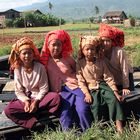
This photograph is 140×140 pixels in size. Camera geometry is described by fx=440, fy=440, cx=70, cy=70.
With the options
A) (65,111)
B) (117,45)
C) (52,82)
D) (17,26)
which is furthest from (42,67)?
(17,26)

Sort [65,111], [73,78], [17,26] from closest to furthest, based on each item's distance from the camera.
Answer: [65,111]
[73,78]
[17,26]

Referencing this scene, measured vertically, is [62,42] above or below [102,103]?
above

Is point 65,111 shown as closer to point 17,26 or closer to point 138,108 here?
point 138,108

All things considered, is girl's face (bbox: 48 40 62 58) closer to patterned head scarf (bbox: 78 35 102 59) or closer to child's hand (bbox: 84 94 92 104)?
patterned head scarf (bbox: 78 35 102 59)

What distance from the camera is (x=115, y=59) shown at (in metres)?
4.88

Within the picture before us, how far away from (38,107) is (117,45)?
120 cm

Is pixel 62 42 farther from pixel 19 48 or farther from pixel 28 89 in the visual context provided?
pixel 28 89

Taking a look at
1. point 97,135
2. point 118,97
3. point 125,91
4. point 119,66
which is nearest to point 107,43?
point 119,66

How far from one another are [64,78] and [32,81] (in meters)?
0.37

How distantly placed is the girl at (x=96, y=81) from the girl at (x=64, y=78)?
0.29ft

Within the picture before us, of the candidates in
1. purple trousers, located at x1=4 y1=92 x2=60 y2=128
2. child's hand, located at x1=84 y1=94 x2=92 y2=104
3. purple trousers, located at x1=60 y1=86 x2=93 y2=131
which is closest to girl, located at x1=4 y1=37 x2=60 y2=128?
purple trousers, located at x1=4 y1=92 x2=60 y2=128

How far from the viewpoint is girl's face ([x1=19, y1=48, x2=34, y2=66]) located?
4.57 m

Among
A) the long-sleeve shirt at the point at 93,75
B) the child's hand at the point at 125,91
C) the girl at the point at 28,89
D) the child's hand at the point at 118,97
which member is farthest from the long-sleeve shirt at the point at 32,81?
the child's hand at the point at 125,91

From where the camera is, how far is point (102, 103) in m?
4.55
